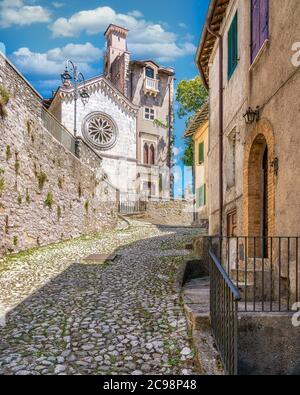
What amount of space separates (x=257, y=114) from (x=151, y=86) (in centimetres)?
3194

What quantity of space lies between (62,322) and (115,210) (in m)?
14.5

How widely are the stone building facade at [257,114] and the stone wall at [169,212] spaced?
14.8 meters

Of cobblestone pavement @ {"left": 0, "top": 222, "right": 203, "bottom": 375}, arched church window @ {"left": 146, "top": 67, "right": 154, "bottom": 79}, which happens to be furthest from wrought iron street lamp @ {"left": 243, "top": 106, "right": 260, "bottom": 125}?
arched church window @ {"left": 146, "top": 67, "right": 154, "bottom": 79}

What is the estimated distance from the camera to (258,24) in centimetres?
729

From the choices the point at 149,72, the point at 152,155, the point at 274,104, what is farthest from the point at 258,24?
the point at 149,72

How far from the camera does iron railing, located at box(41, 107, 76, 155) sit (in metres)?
14.3

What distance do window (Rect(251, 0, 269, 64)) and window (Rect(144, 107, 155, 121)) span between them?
30.0 meters

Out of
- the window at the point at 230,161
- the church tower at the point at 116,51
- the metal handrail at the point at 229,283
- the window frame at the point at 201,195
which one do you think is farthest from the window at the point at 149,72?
the metal handrail at the point at 229,283

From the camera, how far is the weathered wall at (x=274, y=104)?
5539mm

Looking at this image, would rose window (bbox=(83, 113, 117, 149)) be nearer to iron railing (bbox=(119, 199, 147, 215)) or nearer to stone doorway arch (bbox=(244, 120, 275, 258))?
iron railing (bbox=(119, 199, 147, 215))

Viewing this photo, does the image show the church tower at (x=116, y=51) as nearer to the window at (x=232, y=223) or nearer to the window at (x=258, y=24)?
the window at (x=232, y=223)
